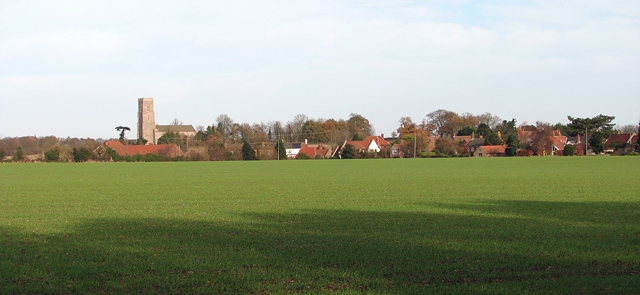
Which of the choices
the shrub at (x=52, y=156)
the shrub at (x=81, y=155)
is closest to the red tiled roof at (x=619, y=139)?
the shrub at (x=81, y=155)

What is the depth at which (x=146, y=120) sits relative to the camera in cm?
17600

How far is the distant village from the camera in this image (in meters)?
91.6

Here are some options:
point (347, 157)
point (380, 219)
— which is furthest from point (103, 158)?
point (380, 219)

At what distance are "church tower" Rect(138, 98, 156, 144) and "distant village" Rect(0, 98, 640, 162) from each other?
1.07ft

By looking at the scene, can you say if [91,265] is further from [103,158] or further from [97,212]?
[103,158]

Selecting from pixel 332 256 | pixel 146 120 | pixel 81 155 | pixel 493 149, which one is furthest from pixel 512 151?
pixel 146 120

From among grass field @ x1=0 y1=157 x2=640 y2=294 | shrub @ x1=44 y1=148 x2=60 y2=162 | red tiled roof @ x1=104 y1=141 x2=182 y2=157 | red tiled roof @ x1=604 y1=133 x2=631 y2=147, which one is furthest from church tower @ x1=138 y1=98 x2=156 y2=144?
grass field @ x1=0 y1=157 x2=640 y2=294

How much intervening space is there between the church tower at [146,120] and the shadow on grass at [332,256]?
171893 millimetres

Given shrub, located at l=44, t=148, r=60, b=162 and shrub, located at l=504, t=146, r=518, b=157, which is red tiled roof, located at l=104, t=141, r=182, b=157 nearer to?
shrub, located at l=44, t=148, r=60, b=162

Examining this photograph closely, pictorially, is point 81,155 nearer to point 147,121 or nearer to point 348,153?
point 348,153

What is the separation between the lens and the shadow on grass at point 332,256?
256 inches

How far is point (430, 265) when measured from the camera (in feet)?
24.3

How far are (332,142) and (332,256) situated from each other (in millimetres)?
130622

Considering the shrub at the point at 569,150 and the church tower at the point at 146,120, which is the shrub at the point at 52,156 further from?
the church tower at the point at 146,120
